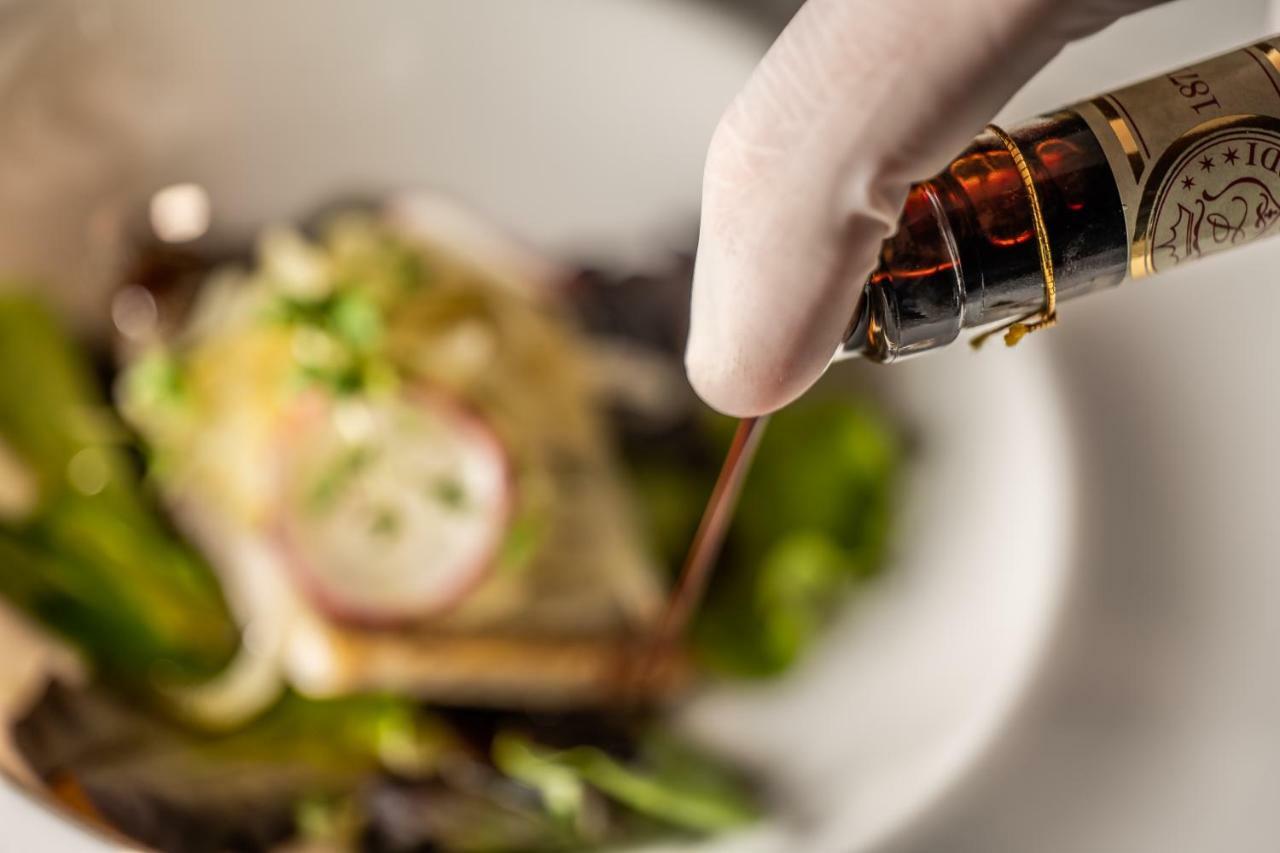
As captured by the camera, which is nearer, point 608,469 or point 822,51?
point 822,51

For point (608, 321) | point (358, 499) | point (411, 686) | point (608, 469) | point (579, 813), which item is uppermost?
point (608, 321)

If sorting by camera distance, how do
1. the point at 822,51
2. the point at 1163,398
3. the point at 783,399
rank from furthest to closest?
the point at 1163,398
the point at 783,399
the point at 822,51

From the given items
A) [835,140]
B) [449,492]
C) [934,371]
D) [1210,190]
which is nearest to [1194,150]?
[1210,190]

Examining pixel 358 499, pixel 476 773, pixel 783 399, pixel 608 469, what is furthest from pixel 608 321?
pixel 783 399

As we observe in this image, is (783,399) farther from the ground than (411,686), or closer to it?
closer to it

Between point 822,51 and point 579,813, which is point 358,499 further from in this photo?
point 822,51

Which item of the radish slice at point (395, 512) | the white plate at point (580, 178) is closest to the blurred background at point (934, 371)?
the white plate at point (580, 178)

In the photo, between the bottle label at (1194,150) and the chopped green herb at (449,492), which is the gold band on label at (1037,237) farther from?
the chopped green herb at (449,492)

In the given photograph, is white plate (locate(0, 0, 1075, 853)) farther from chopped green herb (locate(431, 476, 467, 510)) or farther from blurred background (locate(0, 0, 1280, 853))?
chopped green herb (locate(431, 476, 467, 510))
